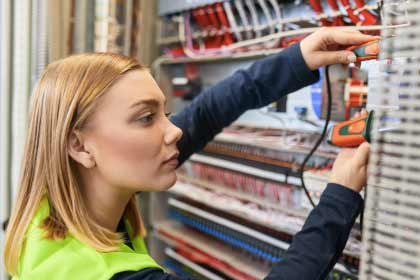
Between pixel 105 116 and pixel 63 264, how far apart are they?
0.30 metres

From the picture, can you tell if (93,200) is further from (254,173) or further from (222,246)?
(222,246)

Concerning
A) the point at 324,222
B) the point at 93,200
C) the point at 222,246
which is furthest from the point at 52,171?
the point at 222,246

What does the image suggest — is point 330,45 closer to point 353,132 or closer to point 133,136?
point 353,132

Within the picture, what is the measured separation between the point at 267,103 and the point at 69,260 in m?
0.58

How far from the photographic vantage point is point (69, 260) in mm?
761

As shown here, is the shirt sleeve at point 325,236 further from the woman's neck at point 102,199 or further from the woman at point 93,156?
the woman's neck at point 102,199

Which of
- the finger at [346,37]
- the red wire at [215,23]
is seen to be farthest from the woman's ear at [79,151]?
the red wire at [215,23]

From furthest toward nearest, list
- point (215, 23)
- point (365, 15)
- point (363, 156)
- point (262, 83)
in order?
point (215, 23), point (365, 15), point (262, 83), point (363, 156)

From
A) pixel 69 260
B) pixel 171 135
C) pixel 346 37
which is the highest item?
pixel 346 37

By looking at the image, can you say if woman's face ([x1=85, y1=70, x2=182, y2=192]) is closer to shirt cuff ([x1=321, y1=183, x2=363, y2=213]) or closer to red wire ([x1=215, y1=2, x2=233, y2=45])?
shirt cuff ([x1=321, y1=183, x2=363, y2=213])

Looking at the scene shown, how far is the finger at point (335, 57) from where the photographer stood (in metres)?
0.79

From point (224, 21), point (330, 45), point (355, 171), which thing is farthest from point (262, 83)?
point (224, 21)

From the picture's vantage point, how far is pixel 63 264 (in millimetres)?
755

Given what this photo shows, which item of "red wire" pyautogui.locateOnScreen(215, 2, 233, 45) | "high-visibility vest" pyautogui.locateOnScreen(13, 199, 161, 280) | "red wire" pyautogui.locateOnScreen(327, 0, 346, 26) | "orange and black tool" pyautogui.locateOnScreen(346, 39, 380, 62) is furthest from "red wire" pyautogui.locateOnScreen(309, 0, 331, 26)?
"high-visibility vest" pyautogui.locateOnScreen(13, 199, 161, 280)
